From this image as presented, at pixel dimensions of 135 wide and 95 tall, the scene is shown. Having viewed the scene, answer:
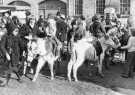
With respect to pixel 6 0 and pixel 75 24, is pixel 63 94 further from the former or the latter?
pixel 6 0

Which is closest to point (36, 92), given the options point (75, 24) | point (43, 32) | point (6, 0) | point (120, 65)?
A: point (43, 32)

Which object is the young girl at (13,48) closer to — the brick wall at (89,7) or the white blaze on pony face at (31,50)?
the white blaze on pony face at (31,50)

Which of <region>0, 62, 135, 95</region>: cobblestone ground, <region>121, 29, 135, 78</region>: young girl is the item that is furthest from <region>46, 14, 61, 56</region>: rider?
<region>121, 29, 135, 78</region>: young girl

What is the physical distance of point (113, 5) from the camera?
89.5ft

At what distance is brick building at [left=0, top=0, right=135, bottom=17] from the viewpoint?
1071 inches

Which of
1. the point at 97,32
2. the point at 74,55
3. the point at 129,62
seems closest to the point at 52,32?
the point at 74,55

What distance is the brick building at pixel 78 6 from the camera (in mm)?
27203

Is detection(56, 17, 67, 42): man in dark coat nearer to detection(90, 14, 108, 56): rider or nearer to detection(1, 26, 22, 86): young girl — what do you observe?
detection(90, 14, 108, 56): rider

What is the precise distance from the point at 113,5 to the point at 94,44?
1796 cm

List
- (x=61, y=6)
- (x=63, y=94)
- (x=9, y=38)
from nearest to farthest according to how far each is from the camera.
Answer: (x=63, y=94) < (x=9, y=38) < (x=61, y=6)

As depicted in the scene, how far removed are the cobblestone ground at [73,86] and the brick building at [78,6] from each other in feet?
58.0

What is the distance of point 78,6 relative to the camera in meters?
28.4

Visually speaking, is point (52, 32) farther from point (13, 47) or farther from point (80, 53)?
point (13, 47)

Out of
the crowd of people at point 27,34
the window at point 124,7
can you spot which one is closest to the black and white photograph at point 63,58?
the crowd of people at point 27,34
